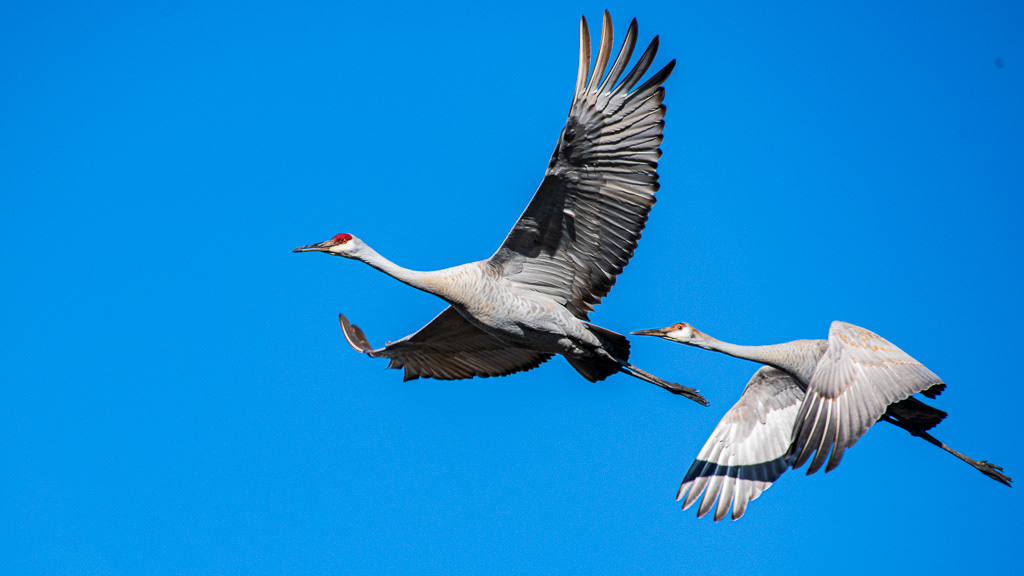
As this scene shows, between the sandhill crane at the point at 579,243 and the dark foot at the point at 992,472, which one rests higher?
the sandhill crane at the point at 579,243

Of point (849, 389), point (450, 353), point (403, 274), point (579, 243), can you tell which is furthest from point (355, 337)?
point (849, 389)

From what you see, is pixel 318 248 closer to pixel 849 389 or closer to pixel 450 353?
pixel 450 353

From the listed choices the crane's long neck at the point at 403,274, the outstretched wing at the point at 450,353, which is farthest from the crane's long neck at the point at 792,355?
the crane's long neck at the point at 403,274

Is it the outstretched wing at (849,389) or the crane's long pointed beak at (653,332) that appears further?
the crane's long pointed beak at (653,332)

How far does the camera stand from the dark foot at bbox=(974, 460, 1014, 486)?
1098 centimetres

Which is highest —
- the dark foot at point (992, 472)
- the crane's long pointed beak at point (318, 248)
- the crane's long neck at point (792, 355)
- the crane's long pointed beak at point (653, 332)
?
the crane's long pointed beak at point (318, 248)

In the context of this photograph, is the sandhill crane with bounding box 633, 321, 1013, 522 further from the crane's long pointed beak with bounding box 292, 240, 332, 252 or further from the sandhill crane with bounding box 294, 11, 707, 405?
the crane's long pointed beak with bounding box 292, 240, 332, 252

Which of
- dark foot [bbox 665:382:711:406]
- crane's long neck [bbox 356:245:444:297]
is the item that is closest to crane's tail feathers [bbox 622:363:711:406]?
dark foot [bbox 665:382:711:406]

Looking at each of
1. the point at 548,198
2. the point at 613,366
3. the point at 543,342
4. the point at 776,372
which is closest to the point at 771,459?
the point at 776,372

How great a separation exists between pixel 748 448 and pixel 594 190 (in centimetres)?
374

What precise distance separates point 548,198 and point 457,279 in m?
1.21

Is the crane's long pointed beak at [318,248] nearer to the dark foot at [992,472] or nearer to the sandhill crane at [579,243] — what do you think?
the sandhill crane at [579,243]

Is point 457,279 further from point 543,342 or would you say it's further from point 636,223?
point 636,223

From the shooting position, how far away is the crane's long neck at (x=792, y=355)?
406 inches
